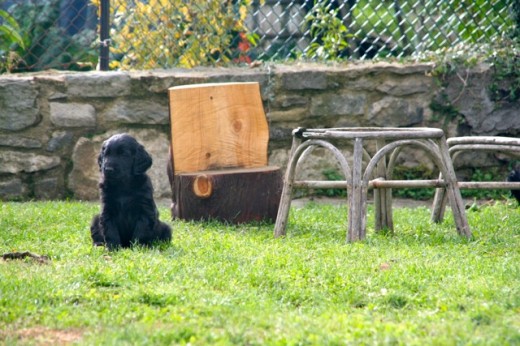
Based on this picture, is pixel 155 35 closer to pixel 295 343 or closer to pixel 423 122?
pixel 423 122

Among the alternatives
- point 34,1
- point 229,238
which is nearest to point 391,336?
point 229,238

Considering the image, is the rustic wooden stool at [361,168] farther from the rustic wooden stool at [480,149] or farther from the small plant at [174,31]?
the small plant at [174,31]

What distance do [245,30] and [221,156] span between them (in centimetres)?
238

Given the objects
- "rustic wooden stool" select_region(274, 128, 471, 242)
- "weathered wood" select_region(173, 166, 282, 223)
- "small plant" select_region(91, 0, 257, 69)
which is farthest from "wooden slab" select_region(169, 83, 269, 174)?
"small plant" select_region(91, 0, 257, 69)

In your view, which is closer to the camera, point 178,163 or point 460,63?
point 178,163

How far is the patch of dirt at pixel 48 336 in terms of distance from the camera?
12.2 feet

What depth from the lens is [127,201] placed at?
595 centimetres

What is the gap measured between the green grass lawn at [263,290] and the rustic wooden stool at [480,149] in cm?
38

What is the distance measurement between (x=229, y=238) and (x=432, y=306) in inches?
91.8

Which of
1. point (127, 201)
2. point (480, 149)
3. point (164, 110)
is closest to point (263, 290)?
point (127, 201)

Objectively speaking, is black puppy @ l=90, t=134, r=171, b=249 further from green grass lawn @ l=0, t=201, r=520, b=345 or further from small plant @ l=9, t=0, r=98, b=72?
small plant @ l=9, t=0, r=98, b=72

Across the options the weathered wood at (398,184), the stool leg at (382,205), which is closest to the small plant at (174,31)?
the stool leg at (382,205)

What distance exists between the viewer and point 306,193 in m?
8.99

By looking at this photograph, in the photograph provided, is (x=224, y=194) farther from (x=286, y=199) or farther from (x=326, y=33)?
(x=326, y=33)
